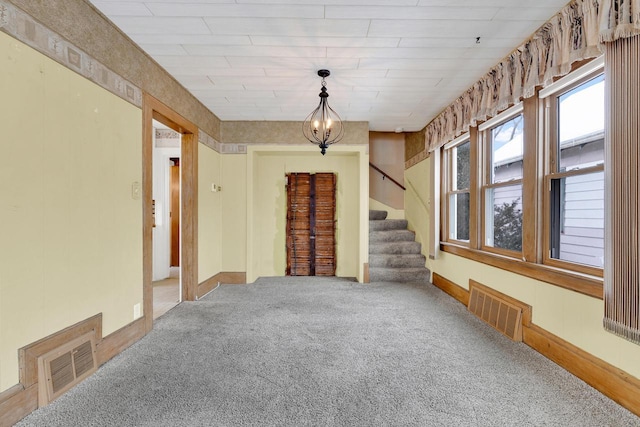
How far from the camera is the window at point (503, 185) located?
292 cm

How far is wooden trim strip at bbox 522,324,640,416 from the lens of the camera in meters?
1.69

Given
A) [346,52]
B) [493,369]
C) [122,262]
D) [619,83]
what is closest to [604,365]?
→ [493,369]

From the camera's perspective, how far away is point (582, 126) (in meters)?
2.19

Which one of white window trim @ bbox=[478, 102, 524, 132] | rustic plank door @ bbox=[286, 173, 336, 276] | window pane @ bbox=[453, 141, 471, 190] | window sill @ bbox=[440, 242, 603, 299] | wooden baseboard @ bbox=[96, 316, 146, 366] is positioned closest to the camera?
window sill @ bbox=[440, 242, 603, 299]

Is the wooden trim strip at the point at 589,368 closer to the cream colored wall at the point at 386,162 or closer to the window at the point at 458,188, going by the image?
the window at the point at 458,188

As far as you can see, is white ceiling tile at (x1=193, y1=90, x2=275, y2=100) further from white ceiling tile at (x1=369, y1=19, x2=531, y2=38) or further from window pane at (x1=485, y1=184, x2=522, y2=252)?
window pane at (x1=485, y1=184, x2=522, y2=252)

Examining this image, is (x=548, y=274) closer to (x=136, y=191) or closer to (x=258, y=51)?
(x=258, y=51)

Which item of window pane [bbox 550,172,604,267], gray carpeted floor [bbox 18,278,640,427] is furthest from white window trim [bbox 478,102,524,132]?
gray carpeted floor [bbox 18,278,640,427]

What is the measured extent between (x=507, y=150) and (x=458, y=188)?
3.98 ft

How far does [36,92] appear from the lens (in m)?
1.70

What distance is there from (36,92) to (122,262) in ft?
4.30

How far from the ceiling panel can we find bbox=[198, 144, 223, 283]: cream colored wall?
90 cm

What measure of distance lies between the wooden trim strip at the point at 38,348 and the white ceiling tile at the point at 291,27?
7.73 feet

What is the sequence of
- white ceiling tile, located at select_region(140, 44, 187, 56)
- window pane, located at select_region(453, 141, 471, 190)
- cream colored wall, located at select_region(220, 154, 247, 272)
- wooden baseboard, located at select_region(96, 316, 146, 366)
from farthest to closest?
cream colored wall, located at select_region(220, 154, 247, 272) < window pane, located at select_region(453, 141, 471, 190) < white ceiling tile, located at select_region(140, 44, 187, 56) < wooden baseboard, located at select_region(96, 316, 146, 366)
